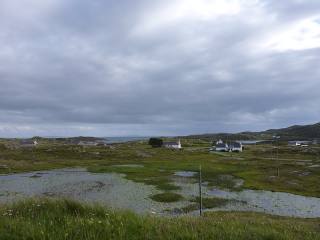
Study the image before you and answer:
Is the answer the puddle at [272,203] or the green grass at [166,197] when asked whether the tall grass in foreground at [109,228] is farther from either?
the green grass at [166,197]

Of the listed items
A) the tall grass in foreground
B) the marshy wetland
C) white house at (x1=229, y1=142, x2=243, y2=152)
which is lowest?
the marshy wetland

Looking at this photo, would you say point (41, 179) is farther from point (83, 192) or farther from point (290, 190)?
point (290, 190)

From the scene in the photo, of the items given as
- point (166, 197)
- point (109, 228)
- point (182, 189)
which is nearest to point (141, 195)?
point (166, 197)

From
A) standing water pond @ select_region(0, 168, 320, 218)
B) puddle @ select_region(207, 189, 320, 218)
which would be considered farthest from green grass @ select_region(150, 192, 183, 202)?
puddle @ select_region(207, 189, 320, 218)

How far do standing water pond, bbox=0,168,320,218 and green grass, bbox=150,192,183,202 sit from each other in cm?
58

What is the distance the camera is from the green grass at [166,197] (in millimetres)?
38375

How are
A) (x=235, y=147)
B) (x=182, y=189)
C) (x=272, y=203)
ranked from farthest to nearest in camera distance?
(x=235, y=147), (x=182, y=189), (x=272, y=203)

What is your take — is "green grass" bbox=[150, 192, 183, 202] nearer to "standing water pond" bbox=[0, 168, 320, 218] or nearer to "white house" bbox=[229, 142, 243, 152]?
"standing water pond" bbox=[0, 168, 320, 218]

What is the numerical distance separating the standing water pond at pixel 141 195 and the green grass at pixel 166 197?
1.91ft

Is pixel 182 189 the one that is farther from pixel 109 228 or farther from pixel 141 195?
pixel 109 228

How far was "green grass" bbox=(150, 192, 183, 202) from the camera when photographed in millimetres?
38375

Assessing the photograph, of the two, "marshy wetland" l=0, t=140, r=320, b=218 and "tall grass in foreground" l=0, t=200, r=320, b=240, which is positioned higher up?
"tall grass in foreground" l=0, t=200, r=320, b=240

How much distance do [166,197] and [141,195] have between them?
3252mm

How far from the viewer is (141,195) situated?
41.0 m
